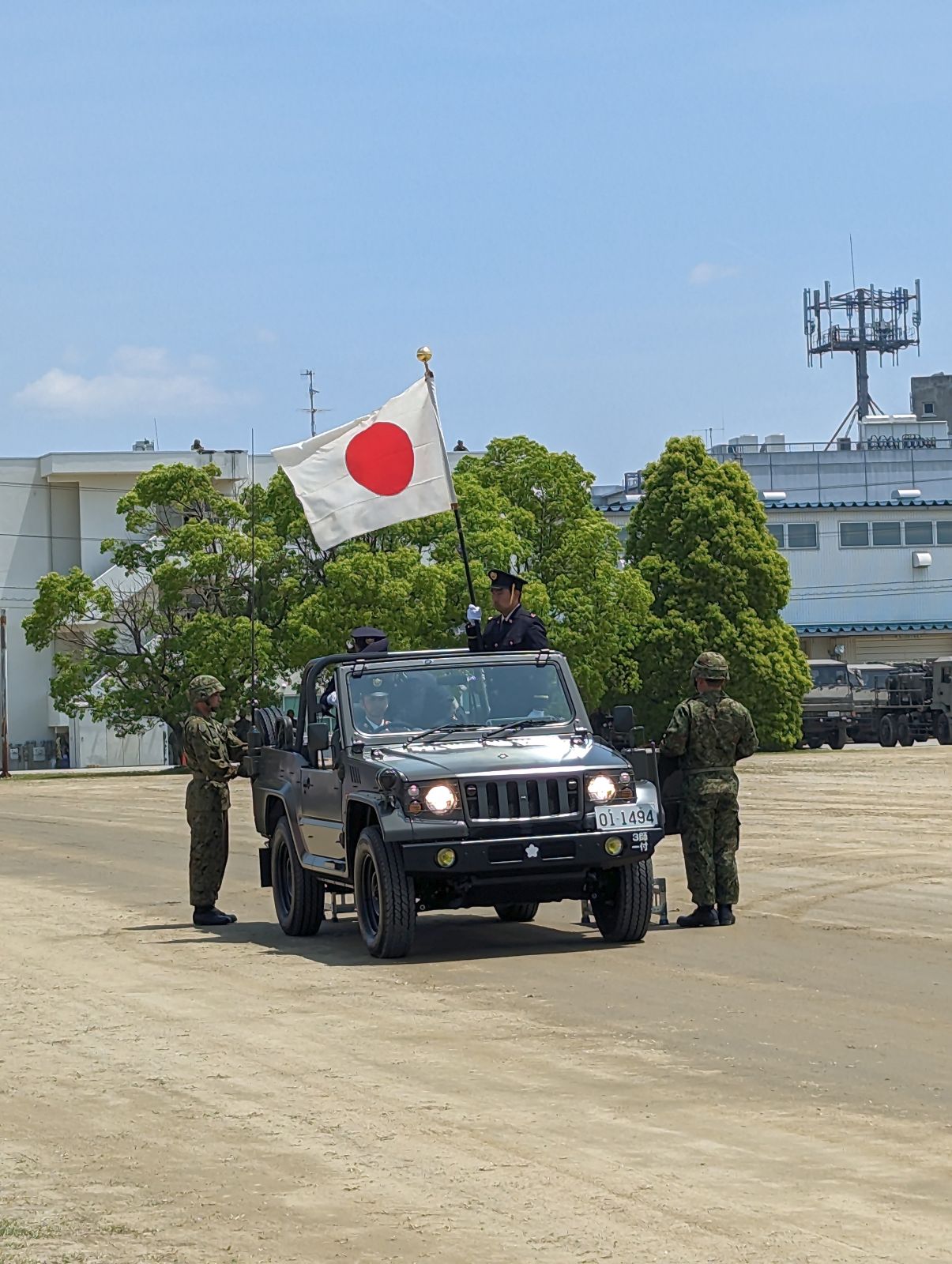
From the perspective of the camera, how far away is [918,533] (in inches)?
3083

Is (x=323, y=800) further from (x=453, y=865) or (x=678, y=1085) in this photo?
(x=678, y=1085)

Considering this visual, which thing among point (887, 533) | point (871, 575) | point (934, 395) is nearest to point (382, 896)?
point (871, 575)

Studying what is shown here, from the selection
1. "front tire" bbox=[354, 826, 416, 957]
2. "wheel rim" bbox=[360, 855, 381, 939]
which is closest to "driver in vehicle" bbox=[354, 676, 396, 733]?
"front tire" bbox=[354, 826, 416, 957]

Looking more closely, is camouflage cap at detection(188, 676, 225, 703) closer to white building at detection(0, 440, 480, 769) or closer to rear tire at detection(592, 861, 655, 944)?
rear tire at detection(592, 861, 655, 944)

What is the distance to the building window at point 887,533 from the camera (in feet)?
256

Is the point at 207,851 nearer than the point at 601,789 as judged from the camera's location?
No

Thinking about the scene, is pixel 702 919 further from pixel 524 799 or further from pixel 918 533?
pixel 918 533

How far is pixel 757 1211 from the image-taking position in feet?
21.2

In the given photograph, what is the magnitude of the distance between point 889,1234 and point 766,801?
26851mm

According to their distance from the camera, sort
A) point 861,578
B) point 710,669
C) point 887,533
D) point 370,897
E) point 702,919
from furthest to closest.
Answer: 1. point 887,533
2. point 861,578
3. point 710,669
4. point 702,919
5. point 370,897

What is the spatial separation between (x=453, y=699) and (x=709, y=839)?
2.08 m

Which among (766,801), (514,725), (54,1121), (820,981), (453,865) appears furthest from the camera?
(766,801)

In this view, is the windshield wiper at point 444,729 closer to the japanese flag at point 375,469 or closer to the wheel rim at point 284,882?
the wheel rim at point 284,882

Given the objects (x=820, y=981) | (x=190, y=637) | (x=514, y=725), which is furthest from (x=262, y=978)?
(x=190, y=637)
